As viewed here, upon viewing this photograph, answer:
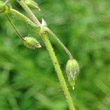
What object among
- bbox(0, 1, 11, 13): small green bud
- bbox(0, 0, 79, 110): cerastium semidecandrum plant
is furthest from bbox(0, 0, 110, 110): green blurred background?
bbox(0, 1, 11, 13): small green bud

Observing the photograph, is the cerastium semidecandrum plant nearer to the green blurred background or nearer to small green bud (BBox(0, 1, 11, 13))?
small green bud (BBox(0, 1, 11, 13))

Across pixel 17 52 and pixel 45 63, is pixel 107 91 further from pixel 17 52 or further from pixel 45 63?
pixel 17 52

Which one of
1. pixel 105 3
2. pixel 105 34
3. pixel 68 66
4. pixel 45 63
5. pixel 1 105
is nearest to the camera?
pixel 68 66

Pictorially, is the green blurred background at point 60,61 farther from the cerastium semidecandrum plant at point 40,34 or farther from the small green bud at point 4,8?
the small green bud at point 4,8

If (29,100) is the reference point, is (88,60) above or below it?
above

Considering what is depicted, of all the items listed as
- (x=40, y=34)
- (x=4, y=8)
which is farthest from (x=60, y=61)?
(x=4, y=8)

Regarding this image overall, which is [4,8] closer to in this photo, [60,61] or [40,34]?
[40,34]

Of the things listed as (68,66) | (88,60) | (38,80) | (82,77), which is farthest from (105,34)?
(68,66)

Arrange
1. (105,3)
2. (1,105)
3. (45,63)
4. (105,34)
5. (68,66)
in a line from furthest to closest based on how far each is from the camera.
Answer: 1. (105,3)
2. (105,34)
3. (45,63)
4. (1,105)
5. (68,66)

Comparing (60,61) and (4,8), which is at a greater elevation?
(60,61)
